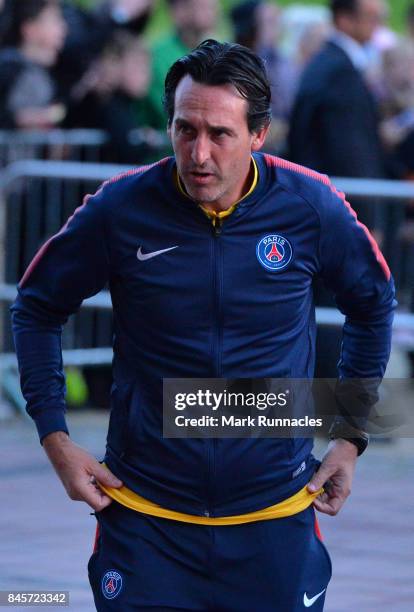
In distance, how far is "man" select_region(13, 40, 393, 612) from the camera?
3512 millimetres

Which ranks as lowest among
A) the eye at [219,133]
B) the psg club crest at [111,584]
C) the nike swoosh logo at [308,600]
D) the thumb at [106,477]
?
the nike swoosh logo at [308,600]

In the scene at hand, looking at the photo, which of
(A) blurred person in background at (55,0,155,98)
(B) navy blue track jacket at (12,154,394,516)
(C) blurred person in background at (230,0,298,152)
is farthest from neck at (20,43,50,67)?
(B) navy blue track jacket at (12,154,394,516)

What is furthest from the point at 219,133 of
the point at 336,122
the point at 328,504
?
the point at 336,122

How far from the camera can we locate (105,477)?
11.9ft

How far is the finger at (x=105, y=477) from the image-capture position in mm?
3627

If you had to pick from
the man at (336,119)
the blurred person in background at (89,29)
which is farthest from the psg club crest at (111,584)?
the blurred person in background at (89,29)

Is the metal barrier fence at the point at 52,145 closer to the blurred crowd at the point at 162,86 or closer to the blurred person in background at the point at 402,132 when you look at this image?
the blurred crowd at the point at 162,86

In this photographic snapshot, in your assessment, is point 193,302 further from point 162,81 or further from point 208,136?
point 162,81

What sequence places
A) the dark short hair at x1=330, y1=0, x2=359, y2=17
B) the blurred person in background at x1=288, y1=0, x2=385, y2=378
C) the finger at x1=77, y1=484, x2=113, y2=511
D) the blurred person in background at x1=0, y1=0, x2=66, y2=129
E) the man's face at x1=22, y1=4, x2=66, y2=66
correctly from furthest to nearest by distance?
1. the man's face at x1=22, y1=4, x2=66, y2=66
2. the blurred person in background at x1=0, y1=0, x2=66, y2=129
3. the dark short hair at x1=330, y1=0, x2=359, y2=17
4. the blurred person in background at x1=288, y1=0, x2=385, y2=378
5. the finger at x1=77, y1=484, x2=113, y2=511

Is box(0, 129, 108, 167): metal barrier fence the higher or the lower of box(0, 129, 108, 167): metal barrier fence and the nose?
the lower

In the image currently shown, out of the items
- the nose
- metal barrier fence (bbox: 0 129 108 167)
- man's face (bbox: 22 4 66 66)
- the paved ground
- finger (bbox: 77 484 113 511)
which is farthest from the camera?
man's face (bbox: 22 4 66 66)

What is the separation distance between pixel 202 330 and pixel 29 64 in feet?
21.0

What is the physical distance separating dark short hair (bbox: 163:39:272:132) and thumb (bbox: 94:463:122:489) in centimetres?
82

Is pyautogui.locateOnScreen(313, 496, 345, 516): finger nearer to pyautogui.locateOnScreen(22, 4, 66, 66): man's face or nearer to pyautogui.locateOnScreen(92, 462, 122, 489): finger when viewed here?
pyautogui.locateOnScreen(92, 462, 122, 489): finger
